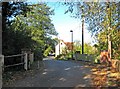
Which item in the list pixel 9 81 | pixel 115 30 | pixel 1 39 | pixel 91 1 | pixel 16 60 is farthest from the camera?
pixel 16 60

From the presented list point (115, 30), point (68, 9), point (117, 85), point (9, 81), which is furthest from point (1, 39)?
point (117, 85)

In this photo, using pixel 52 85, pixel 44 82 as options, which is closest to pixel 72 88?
pixel 52 85

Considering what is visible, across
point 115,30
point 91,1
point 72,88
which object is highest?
point 91,1

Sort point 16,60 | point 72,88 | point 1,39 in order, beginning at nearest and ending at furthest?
point 72,88 < point 1,39 < point 16,60

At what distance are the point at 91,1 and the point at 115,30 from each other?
123 inches

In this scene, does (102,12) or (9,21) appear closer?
(102,12)

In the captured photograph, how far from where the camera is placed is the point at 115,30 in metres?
12.8

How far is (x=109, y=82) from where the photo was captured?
10.6 meters

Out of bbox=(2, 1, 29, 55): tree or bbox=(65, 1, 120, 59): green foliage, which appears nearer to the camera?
bbox=(65, 1, 120, 59): green foliage

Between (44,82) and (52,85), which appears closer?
(52,85)

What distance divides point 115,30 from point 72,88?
174 inches

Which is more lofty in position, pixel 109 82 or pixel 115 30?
Result: pixel 115 30

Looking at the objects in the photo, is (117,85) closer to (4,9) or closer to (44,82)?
(44,82)

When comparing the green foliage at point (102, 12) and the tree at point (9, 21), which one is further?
the tree at point (9, 21)
